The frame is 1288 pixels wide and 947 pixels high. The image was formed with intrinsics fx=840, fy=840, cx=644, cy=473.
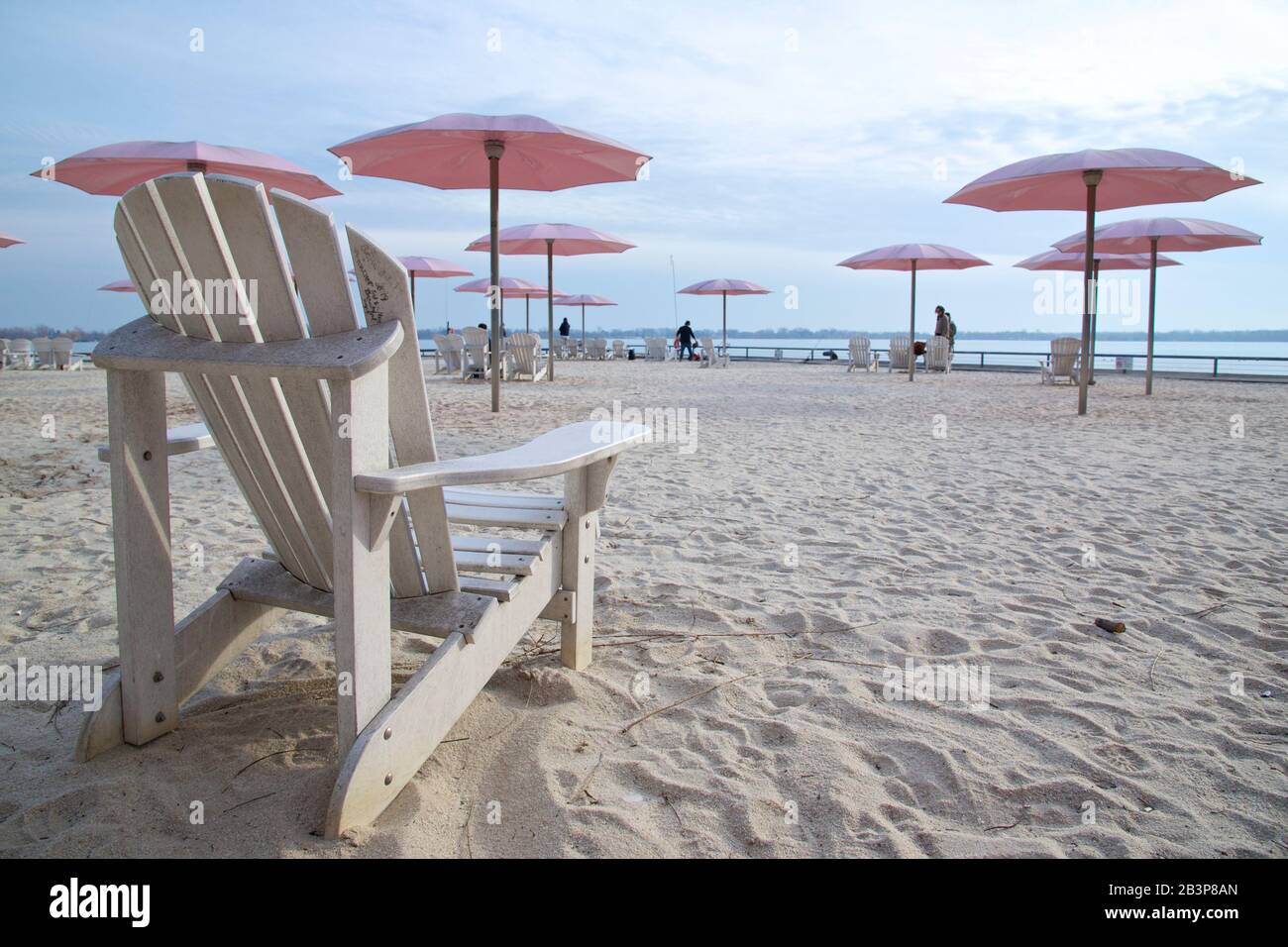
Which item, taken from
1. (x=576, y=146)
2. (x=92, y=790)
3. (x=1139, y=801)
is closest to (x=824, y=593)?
(x=1139, y=801)

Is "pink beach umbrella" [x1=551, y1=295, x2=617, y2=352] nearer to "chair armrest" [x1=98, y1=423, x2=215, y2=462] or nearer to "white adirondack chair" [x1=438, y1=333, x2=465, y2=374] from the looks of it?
"white adirondack chair" [x1=438, y1=333, x2=465, y2=374]

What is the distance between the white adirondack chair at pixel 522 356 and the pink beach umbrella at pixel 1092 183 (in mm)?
6640

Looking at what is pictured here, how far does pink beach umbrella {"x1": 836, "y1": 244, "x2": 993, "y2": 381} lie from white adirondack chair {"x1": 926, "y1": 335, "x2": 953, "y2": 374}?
3.23ft

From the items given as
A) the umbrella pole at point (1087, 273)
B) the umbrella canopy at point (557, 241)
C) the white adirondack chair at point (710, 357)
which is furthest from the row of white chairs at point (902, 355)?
the umbrella pole at point (1087, 273)

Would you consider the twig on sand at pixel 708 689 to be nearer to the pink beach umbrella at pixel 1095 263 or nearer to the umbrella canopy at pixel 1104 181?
the umbrella canopy at pixel 1104 181

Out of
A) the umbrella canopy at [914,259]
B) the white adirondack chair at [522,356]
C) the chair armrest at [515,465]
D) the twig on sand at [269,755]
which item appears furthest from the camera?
the umbrella canopy at [914,259]

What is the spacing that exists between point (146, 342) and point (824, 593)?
2164 millimetres

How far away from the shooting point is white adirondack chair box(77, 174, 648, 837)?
140cm

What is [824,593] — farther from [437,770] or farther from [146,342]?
[146,342]

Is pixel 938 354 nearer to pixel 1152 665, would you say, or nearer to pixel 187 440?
pixel 1152 665

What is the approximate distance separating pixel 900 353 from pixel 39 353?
60.1 feet

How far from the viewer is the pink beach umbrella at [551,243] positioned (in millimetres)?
13570

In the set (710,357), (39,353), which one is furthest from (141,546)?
(39,353)

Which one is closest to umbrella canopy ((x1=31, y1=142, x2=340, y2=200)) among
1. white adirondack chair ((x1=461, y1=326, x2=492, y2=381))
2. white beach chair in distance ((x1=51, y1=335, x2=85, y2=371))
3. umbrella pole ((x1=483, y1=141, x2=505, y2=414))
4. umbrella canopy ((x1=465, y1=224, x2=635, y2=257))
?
umbrella pole ((x1=483, y1=141, x2=505, y2=414))
